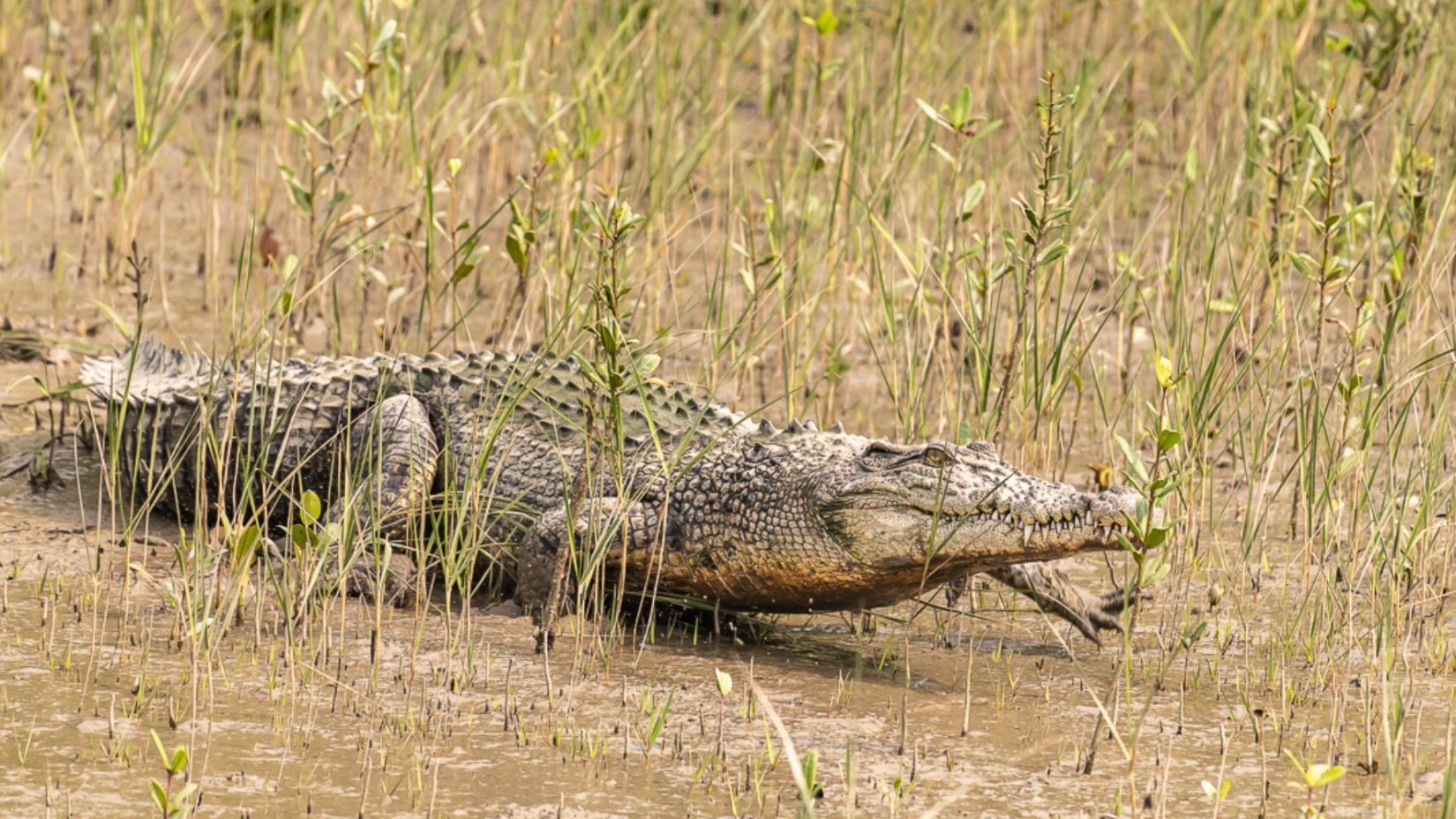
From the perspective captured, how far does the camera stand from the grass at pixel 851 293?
14.5ft

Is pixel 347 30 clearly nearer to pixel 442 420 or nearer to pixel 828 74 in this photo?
pixel 828 74

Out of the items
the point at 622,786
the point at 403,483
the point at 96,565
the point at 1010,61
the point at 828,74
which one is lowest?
the point at 622,786

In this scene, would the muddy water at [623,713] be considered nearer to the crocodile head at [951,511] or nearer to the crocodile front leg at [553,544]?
the crocodile front leg at [553,544]

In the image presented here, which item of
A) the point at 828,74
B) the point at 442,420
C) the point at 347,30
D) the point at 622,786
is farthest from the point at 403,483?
the point at 347,30

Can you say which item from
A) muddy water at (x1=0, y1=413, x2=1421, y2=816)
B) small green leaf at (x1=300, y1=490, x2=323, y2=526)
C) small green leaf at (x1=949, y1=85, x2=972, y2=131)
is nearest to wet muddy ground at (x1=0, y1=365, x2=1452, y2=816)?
muddy water at (x1=0, y1=413, x2=1421, y2=816)

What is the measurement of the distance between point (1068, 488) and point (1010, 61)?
5.60m

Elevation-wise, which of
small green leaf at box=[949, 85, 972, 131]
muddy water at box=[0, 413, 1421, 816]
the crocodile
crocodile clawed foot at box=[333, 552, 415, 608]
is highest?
small green leaf at box=[949, 85, 972, 131]

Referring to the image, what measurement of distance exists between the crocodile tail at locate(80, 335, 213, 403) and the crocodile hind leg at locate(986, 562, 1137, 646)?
266 centimetres

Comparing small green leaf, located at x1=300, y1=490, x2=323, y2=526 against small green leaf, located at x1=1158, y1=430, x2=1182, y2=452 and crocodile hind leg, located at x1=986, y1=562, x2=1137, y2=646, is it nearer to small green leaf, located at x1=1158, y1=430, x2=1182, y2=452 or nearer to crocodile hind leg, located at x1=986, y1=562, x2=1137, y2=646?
crocodile hind leg, located at x1=986, y1=562, x2=1137, y2=646

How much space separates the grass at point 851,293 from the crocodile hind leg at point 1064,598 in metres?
0.14

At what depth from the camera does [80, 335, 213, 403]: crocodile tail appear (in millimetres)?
5793

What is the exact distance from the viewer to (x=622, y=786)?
3.85 meters

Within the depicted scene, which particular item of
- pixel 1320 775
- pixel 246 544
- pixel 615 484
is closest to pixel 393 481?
pixel 615 484

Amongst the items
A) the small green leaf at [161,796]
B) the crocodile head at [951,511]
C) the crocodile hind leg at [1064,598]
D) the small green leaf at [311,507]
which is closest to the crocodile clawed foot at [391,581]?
the small green leaf at [311,507]
